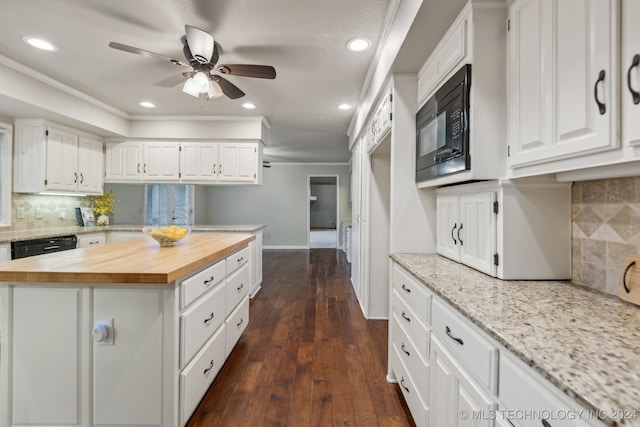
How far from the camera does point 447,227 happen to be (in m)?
1.91

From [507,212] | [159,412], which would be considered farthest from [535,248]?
[159,412]

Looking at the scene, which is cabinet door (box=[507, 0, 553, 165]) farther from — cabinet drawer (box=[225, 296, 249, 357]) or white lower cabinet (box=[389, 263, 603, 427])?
cabinet drawer (box=[225, 296, 249, 357])

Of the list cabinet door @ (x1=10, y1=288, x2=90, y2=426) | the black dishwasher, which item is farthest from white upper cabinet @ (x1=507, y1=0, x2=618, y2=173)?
the black dishwasher

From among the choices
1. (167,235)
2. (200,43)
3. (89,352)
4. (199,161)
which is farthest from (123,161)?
(89,352)

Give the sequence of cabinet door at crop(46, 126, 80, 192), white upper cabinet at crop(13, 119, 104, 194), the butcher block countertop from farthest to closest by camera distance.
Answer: cabinet door at crop(46, 126, 80, 192) → white upper cabinet at crop(13, 119, 104, 194) → the butcher block countertop

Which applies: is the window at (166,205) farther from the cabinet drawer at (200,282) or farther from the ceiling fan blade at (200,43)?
the cabinet drawer at (200,282)

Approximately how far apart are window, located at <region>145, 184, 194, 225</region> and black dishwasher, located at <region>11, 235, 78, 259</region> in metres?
1.68

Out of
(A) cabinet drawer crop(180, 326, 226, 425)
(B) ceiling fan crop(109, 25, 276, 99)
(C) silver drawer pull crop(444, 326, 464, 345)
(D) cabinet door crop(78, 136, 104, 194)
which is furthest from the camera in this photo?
(D) cabinet door crop(78, 136, 104, 194)

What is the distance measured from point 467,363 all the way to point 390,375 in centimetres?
124

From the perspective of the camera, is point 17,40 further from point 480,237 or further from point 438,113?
point 480,237

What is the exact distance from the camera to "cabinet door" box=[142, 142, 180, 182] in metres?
4.25

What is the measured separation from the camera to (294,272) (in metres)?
5.46

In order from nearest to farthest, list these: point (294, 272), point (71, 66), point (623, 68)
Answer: point (623, 68) → point (71, 66) → point (294, 272)

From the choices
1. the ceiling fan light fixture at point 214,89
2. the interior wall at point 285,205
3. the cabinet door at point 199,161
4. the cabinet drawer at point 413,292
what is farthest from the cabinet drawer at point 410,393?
the interior wall at point 285,205
